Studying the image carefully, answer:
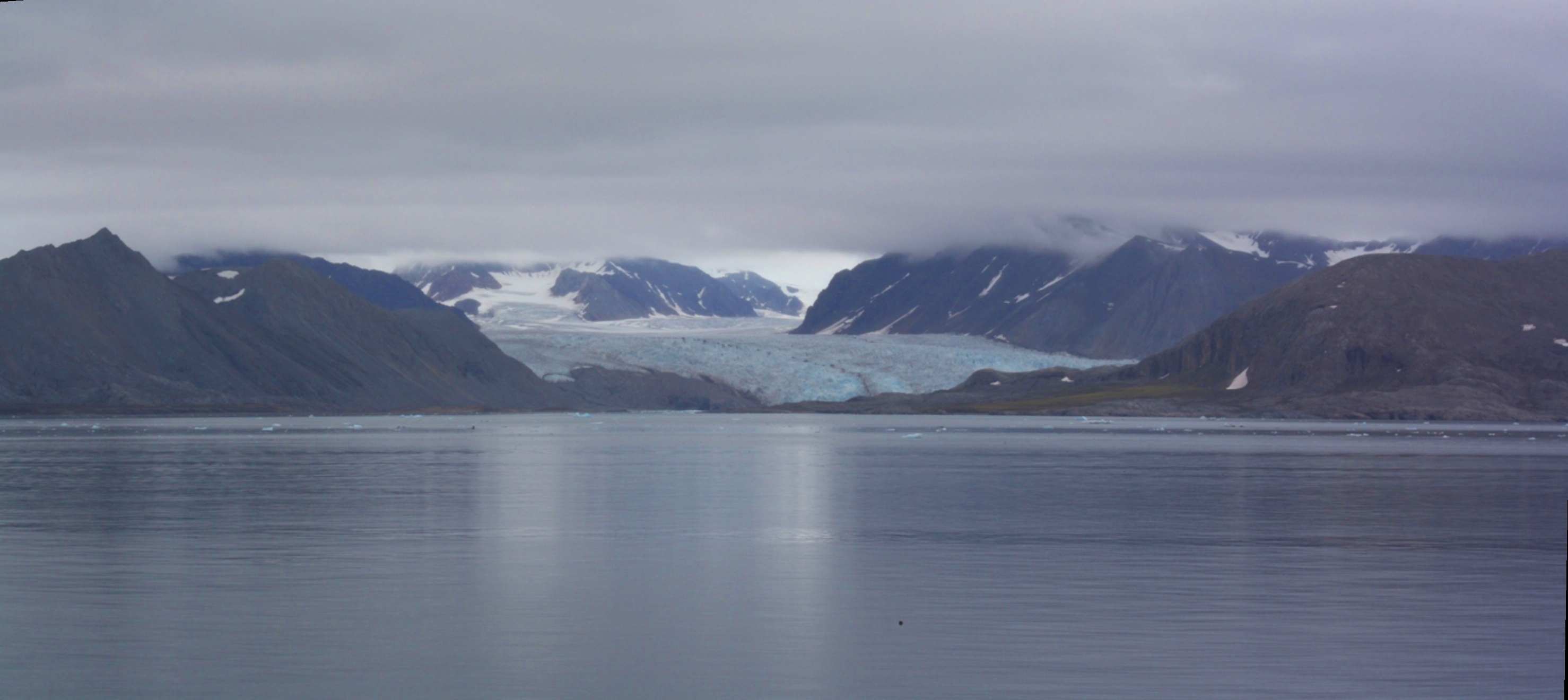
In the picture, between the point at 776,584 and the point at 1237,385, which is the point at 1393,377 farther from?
the point at 776,584

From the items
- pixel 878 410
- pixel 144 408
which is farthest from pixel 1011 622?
pixel 878 410

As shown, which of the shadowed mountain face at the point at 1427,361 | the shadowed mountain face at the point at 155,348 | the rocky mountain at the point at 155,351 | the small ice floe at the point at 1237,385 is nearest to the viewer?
the rocky mountain at the point at 155,351

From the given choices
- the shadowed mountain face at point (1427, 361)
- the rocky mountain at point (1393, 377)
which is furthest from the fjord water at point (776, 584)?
the shadowed mountain face at point (1427, 361)

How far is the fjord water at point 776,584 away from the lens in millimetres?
17812

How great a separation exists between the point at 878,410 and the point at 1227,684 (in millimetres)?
175343

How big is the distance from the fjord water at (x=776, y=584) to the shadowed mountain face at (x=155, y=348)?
108m

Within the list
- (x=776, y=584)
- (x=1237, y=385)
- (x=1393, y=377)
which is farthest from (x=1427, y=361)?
(x=776, y=584)

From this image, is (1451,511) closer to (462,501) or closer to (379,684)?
(462,501)

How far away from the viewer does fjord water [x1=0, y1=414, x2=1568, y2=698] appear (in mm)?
17812

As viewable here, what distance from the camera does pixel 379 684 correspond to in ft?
56.5

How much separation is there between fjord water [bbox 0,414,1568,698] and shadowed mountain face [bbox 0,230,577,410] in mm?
108499

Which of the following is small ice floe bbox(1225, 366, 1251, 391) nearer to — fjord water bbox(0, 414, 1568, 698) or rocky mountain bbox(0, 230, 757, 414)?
rocky mountain bbox(0, 230, 757, 414)

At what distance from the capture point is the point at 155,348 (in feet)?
557

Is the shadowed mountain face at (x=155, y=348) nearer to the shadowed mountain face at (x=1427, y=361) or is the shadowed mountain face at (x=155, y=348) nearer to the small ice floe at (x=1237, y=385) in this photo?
the small ice floe at (x=1237, y=385)
